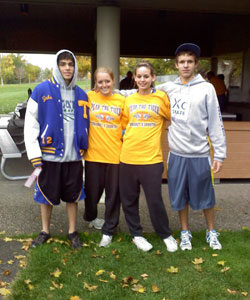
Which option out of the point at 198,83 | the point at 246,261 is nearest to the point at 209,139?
the point at 198,83

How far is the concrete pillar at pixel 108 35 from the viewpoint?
535 cm

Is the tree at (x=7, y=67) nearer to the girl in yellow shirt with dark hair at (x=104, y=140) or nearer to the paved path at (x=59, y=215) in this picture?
the paved path at (x=59, y=215)

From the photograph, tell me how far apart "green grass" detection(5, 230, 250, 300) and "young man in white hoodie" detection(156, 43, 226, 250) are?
340 millimetres

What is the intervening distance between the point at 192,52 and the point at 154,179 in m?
1.17

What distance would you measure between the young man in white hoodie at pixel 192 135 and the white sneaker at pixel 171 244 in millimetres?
87

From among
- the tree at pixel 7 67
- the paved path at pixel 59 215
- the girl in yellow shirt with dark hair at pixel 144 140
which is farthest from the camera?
the tree at pixel 7 67

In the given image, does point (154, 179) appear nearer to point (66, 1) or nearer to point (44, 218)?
point (44, 218)

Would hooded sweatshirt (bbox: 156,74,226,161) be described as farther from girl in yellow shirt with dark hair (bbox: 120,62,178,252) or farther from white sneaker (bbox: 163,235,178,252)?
white sneaker (bbox: 163,235,178,252)

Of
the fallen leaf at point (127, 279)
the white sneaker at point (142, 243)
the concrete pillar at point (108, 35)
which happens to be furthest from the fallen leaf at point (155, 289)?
the concrete pillar at point (108, 35)

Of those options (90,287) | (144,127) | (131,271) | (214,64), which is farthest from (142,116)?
(214,64)

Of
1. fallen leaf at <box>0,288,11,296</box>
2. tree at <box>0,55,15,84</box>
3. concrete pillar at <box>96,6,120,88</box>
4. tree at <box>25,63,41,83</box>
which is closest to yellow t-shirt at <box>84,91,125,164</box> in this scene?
fallen leaf at <box>0,288,11,296</box>

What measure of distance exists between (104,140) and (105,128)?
0.36 ft

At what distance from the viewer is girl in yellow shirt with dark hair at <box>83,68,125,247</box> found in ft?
10.8

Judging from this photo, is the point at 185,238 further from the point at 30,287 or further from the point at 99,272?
the point at 30,287
